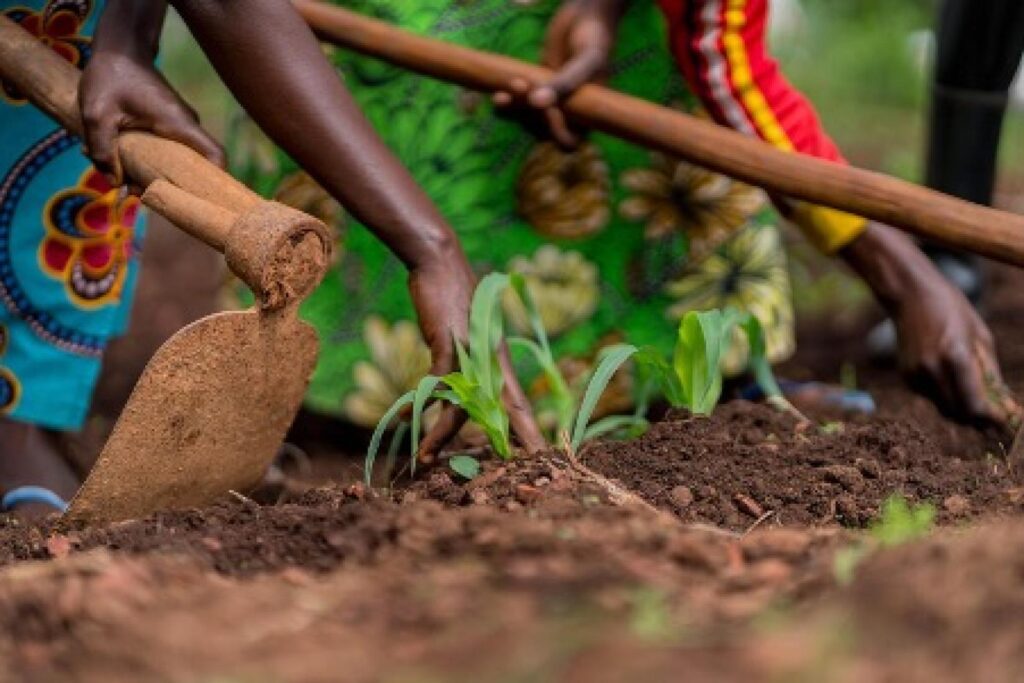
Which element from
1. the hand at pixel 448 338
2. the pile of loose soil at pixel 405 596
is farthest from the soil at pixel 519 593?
the hand at pixel 448 338

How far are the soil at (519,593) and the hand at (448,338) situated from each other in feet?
0.44

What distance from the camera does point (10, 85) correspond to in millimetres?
2252

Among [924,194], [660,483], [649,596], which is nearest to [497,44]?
[924,194]

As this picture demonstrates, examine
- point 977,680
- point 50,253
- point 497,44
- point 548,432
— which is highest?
point 497,44

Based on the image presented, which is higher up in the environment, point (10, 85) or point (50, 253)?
point (10, 85)

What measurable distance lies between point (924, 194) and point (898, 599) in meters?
1.09

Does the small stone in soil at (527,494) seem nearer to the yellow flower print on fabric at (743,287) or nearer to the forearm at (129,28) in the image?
the forearm at (129,28)

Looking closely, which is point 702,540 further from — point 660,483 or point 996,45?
point 996,45

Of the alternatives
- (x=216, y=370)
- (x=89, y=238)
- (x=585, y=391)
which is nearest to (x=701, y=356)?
(x=585, y=391)

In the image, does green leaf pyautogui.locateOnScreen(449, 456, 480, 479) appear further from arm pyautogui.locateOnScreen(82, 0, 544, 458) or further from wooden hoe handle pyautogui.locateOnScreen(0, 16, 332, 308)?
wooden hoe handle pyautogui.locateOnScreen(0, 16, 332, 308)

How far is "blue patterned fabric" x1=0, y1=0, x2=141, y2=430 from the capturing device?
2289 millimetres

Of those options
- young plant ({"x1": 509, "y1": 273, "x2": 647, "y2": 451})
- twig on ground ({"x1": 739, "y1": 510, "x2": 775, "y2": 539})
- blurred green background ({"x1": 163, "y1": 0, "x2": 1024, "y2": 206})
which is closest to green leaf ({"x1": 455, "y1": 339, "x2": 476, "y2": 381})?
young plant ({"x1": 509, "y1": 273, "x2": 647, "y2": 451})

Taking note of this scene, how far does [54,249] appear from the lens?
236cm

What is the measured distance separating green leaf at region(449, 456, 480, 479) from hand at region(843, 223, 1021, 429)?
0.84 meters
